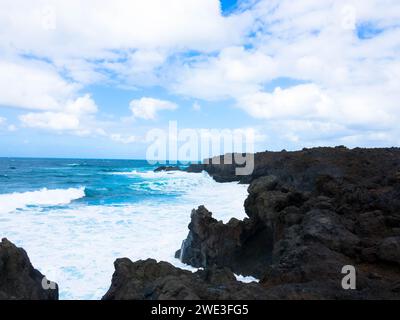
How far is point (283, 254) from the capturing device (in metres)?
8.85

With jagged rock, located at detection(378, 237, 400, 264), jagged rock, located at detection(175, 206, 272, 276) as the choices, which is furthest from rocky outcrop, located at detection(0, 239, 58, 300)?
jagged rock, located at detection(378, 237, 400, 264)

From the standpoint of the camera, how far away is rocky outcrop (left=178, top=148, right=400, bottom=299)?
7035 mm

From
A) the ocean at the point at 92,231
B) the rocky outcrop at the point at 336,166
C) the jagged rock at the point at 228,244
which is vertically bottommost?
the ocean at the point at 92,231

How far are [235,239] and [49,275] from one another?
637cm

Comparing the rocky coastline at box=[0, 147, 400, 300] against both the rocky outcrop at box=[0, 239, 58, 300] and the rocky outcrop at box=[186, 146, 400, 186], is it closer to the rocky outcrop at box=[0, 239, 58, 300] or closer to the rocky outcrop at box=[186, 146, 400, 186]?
the rocky outcrop at box=[0, 239, 58, 300]

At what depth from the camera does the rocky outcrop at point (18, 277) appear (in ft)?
25.6

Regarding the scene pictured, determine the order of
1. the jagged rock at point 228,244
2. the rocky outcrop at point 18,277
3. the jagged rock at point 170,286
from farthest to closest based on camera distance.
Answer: the jagged rock at point 228,244
the rocky outcrop at point 18,277
the jagged rock at point 170,286

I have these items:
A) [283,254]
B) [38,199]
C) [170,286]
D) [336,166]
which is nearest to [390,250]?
[283,254]

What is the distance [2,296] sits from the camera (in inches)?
235

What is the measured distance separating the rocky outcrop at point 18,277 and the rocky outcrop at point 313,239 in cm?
478

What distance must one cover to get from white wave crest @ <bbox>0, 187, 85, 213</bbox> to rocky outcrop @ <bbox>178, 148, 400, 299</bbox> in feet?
61.7

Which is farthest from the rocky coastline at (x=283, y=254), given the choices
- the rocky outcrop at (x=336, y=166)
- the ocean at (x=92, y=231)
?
the rocky outcrop at (x=336, y=166)

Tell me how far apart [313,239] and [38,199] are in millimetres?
30390

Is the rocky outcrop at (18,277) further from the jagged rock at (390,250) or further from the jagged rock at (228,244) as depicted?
the jagged rock at (390,250)
